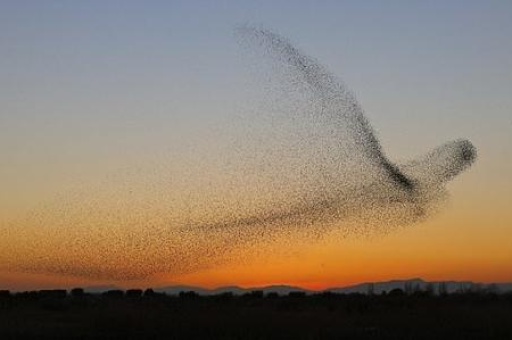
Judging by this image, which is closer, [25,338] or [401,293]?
[25,338]

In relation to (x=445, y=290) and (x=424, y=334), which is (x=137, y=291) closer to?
(x=445, y=290)

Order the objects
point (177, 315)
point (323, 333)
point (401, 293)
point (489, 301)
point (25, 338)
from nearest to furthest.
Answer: point (25, 338) → point (323, 333) → point (177, 315) → point (489, 301) → point (401, 293)

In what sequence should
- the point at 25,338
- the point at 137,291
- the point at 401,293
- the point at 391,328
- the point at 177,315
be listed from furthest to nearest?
the point at 137,291 < the point at 401,293 < the point at 177,315 < the point at 391,328 < the point at 25,338

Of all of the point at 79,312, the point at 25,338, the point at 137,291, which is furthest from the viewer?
the point at 137,291

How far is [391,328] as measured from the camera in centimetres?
4809

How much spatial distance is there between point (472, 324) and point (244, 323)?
1152 cm

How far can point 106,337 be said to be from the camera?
4322 centimetres

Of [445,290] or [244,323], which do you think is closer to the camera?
[244,323]

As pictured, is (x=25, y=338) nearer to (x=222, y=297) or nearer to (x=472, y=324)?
(x=472, y=324)

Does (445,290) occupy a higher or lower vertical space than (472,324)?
higher

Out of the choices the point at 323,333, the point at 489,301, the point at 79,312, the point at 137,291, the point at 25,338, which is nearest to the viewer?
the point at 25,338

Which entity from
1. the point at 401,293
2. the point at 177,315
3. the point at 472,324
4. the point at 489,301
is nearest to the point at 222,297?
the point at 401,293

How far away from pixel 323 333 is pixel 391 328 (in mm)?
4980

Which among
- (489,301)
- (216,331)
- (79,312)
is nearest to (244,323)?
(216,331)
